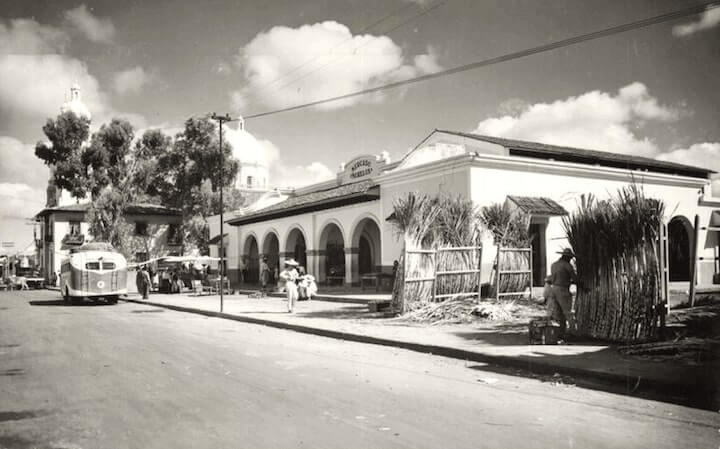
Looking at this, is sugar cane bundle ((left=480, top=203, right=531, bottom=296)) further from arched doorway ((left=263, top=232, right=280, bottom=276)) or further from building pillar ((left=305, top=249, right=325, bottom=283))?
arched doorway ((left=263, top=232, right=280, bottom=276))

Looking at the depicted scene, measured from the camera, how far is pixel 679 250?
24.4 metres

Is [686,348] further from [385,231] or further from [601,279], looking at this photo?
[385,231]

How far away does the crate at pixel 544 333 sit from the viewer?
9164mm

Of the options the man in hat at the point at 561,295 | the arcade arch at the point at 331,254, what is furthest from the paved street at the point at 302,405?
the arcade arch at the point at 331,254

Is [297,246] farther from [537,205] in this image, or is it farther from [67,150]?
[67,150]

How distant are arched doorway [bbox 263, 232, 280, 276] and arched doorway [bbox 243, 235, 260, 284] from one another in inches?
48.4

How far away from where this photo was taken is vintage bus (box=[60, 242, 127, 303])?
71.2ft

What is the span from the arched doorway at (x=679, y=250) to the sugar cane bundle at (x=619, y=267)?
55.1 ft

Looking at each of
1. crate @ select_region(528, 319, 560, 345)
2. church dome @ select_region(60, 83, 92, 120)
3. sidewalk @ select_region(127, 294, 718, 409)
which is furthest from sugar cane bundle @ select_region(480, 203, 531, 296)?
church dome @ select_region(60, 83, 92, 120)

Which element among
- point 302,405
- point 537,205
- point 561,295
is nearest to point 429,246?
point 561,295

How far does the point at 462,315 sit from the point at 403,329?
2094mm

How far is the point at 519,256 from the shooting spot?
53.7 ft

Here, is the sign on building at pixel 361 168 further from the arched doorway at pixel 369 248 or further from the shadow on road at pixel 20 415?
the shadow on road at pixel 20 415

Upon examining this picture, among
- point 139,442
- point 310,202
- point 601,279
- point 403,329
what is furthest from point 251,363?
point 310,202
